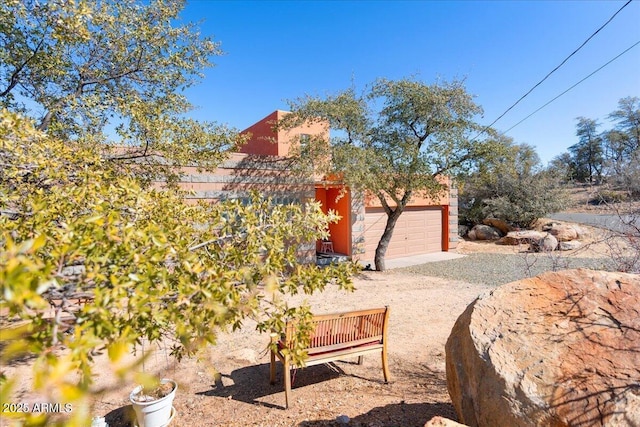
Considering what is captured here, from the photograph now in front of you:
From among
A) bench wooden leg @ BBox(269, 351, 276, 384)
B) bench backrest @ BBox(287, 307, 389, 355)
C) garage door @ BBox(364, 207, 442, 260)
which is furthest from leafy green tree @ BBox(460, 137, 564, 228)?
bench wooden leg @ BBox(269, 351, 276, 384)

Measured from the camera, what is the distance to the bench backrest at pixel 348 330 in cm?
386

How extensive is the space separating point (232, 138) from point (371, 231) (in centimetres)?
765

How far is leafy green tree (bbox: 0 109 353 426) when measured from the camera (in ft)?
2.74

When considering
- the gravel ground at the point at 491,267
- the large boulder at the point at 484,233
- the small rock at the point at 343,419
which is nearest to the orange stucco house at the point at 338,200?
the gravel ground at the point at 491,267

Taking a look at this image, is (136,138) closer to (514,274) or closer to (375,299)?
(375,299)

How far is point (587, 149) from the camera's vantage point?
36.6m

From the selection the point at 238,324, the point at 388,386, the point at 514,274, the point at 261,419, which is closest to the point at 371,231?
the point at 514,274

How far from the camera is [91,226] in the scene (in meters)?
1.32

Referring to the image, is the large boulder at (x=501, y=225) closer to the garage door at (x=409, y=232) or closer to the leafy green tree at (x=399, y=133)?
the garage door at (x=409, y=232)

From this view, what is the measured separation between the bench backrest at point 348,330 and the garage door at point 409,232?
27.3 feet

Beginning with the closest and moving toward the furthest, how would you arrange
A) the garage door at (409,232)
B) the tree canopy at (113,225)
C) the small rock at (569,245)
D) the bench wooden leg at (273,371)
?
the tree canopy at (113,225)
the bench wooden leg at (273,371)
the garage door at (409,232)
the small rock at (569,245)

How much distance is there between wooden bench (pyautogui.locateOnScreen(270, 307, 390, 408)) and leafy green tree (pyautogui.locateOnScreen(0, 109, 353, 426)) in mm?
1809

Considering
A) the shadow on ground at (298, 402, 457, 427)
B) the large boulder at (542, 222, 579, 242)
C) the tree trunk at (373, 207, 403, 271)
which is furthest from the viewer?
the large boulder at (542, 222, 579, 242)

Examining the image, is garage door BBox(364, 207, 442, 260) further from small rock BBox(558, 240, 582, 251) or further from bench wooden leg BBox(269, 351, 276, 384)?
bench wooden leg BBox(269, 351, 276, 384)
